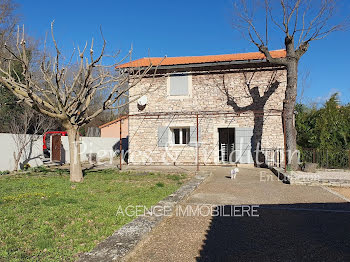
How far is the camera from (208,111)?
1340cm

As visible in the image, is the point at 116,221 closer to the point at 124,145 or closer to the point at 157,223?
the point at 157,223

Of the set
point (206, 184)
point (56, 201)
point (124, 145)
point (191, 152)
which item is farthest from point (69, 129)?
point (124, 145)

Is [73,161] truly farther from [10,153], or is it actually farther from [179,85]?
[179,85]

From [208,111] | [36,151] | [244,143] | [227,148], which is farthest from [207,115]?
[36,151]

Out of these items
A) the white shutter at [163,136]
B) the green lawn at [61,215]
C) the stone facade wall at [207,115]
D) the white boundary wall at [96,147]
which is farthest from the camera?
the white boundary wall at [96,147]

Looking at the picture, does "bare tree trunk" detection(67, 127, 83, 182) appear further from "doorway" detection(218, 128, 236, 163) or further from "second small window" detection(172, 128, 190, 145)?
"doorway" detection(218, 128, 236, 163)

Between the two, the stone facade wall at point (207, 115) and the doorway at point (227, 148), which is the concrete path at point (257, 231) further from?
the doorway at point (227, 148)

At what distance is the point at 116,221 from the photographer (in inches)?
178

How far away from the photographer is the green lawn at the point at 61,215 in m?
3.39

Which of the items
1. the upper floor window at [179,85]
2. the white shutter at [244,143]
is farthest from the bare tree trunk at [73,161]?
the white shutter at [244,143]

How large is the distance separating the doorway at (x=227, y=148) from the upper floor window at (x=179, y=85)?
344 cm

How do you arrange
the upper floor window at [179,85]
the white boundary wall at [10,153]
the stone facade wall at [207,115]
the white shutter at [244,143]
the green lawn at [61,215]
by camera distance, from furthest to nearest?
1. the upper floor window at [179,85]
2. the white shutter at [244,143]
3. the stone facade wall at [207,115]
4. the white boundary wall at [10,153]
5. the green lawn at [61,215]

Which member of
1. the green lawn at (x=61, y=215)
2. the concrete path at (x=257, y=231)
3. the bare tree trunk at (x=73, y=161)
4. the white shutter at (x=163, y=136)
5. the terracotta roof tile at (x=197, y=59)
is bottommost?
the concrete path at (x=257, y=231)

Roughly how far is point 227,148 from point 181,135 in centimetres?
266
